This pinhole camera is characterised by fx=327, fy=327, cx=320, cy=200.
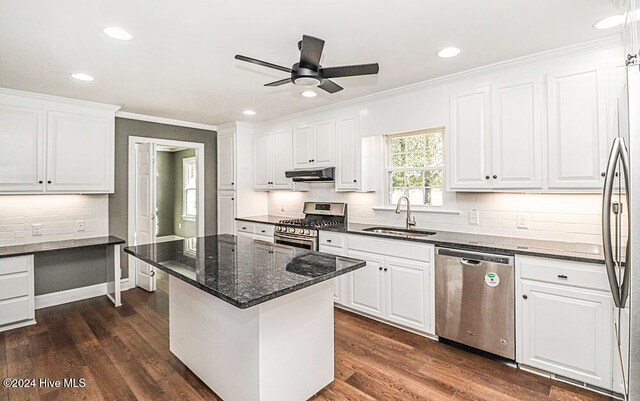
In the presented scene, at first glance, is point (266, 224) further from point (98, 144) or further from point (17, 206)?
point (17, 206)

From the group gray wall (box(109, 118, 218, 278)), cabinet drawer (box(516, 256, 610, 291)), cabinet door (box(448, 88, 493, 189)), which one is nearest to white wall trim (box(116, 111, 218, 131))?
gray wall (box(109, 118, 218, 278))

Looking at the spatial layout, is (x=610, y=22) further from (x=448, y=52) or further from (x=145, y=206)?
(x=145, y=206)

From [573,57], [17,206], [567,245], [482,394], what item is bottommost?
[482,394]

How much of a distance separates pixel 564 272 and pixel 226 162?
180 inches

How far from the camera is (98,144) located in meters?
4.03

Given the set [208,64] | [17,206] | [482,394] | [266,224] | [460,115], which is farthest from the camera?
[266,224]

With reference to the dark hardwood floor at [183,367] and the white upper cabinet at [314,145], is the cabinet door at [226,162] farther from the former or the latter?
the dark hardwood floor at [183,367]

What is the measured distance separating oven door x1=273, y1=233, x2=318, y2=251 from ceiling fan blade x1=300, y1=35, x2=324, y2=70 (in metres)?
2.17

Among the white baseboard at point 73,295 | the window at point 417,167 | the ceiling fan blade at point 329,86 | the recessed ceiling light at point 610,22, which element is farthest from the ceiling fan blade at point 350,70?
the white baseboard at point 73,295

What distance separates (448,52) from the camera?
2.59 m

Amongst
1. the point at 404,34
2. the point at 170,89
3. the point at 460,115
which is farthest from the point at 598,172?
the point at 170,89

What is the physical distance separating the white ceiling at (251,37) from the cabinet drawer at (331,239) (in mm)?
1621

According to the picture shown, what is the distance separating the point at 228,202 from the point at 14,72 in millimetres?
2928

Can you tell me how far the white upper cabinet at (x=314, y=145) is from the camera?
4176 mm
